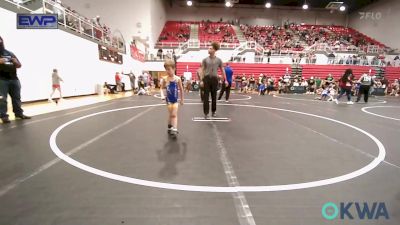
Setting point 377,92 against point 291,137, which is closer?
point 291,137

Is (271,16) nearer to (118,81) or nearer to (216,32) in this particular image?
(216,32)

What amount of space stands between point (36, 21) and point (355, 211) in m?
11.9

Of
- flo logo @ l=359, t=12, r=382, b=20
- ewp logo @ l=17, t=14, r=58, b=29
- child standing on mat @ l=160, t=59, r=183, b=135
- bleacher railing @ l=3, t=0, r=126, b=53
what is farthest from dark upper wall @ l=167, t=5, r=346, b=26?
child standing on mat @ l=160, t=59, r=183, b=135

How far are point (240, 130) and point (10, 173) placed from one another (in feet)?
11.8

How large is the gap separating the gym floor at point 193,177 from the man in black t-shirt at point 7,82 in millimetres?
1050

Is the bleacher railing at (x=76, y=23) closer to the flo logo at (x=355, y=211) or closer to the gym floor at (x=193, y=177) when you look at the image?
the gym floor at (x=193, y=177)

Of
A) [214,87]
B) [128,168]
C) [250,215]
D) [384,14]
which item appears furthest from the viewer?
[384,14]

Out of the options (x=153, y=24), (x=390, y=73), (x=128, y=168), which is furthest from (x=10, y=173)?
(x=390, y=73)

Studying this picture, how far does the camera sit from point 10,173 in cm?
258

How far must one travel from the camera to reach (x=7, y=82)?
566 cm

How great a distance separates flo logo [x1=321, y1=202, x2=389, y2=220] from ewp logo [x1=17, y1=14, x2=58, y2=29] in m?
11.5

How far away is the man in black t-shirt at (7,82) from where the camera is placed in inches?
212

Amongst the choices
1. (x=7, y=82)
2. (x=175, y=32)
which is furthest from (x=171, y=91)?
(x=175, y=32)

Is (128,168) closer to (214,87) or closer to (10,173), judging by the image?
(10,173)
